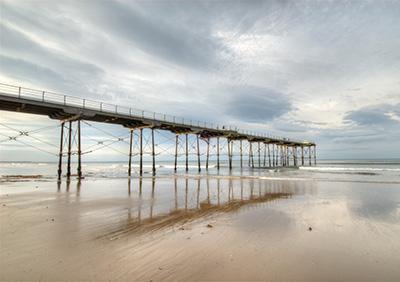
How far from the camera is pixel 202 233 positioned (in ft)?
16.6

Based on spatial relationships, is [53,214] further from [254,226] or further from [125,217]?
[254,226]

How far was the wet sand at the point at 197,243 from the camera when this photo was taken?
3.25 m

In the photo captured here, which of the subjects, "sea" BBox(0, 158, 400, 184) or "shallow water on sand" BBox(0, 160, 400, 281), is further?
"sea" BBox(0, 158, 400, 184)

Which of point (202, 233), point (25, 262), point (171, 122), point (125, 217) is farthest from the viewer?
point (171, 122)

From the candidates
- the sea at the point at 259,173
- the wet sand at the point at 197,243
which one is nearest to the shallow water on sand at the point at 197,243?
the wet sand at the point at 197,243

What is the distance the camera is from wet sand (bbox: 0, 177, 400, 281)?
10.6ft

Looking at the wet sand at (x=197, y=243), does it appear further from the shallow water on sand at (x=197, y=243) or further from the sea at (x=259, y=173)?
the sea at (x=259, y=173)

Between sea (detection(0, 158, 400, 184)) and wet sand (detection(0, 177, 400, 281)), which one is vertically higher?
wet sand (detection(0, 177, 400, 281))

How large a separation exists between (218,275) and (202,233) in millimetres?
1914

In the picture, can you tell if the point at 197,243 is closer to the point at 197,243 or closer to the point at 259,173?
the point at 197,243

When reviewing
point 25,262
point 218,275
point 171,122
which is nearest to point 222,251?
point 218,275

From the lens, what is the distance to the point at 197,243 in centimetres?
441

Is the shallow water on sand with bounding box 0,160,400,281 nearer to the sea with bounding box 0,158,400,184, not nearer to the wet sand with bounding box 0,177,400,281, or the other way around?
the wet sand with bounding box 0,177,400,281

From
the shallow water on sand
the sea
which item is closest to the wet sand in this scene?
the shallow water on sand
